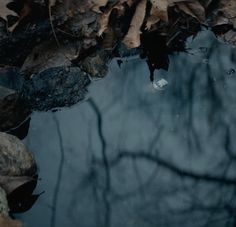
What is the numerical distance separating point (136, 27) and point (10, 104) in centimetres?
82

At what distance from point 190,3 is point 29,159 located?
4.24 ft

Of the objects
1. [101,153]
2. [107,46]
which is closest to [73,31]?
[107,46]

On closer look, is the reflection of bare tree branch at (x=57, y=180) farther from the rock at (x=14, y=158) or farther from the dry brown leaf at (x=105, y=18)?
the dry brown leaf at (x=105, y=18)

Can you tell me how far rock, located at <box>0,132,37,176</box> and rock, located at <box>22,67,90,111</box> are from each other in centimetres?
30

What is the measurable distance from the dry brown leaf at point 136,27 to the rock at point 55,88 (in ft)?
1.08

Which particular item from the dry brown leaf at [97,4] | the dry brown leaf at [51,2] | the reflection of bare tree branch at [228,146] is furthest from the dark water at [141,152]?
the dry brown leaf at [51,2]

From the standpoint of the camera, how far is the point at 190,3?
2.65 m

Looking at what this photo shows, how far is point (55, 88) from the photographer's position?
2361 mm

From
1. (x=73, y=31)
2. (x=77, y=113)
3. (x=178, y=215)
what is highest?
(x=73, y=31)

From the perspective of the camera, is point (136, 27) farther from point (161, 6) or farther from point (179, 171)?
point (179, 171)

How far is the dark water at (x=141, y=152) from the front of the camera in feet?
6.47

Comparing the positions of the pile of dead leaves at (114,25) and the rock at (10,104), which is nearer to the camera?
the rock at (10,104)

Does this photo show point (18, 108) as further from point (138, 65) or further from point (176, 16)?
point (176, 16)

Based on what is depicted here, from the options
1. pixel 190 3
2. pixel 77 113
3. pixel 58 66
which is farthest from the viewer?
pixel 190 3
